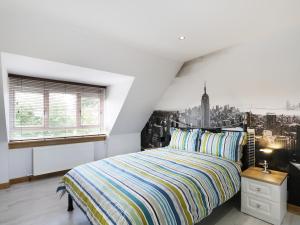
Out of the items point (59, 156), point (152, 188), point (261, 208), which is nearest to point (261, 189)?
point (261, 208)

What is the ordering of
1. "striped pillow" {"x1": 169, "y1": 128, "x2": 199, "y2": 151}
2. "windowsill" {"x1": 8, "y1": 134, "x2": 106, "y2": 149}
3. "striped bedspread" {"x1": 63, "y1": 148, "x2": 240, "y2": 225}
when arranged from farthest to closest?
Result: "windowsill" {"x1": 8, "y1": 134, "x2": 106, "y2": 149}, "striped pillow" {"x1": 169, "y1": 128, "x2": 199, "y2": 151}, "striped bedspread" {"x1": 63, "y1": 148, "x2": 240, "y2": 225}

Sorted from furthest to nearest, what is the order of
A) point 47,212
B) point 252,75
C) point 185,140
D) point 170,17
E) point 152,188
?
1. point 185,140
2. point 252,75
3. point 47,212
4. point 170,17
5. point 152,188

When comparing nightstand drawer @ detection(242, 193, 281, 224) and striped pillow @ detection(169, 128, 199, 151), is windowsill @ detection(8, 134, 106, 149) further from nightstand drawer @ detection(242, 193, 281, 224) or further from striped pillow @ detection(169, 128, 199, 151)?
nightstand drawer @ detection(242, 193, 281, 224)

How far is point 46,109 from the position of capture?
353 cm

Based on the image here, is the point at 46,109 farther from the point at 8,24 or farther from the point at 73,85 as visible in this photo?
the point at 8,24

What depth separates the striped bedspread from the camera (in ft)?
4.57

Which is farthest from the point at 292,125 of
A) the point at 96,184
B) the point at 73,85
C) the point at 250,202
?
the point at 73,85

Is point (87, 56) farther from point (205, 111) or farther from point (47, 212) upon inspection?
point (205, 111)

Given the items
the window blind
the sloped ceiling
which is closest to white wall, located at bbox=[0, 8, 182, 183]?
the sloped ceiling

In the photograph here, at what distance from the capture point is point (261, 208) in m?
2.11

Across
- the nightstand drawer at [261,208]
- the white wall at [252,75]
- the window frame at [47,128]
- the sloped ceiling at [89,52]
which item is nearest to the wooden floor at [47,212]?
the nightstand drawer at [261,208]

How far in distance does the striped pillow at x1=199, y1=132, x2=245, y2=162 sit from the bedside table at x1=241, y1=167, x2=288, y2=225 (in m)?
0.32

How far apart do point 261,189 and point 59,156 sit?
344 centimetres

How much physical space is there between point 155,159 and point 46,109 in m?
2.46
